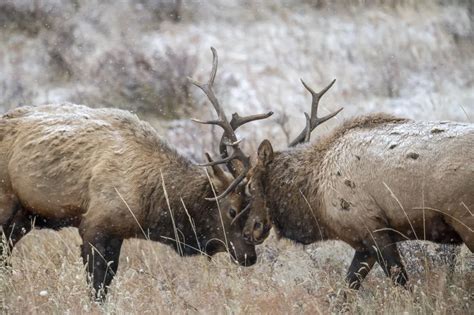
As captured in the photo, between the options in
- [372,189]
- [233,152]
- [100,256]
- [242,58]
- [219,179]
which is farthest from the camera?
[242,58]

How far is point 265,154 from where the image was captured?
305 inches

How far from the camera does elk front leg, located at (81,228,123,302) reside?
722 cm

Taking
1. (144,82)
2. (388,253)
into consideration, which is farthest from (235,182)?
(144,82)

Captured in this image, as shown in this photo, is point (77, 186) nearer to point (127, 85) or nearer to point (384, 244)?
point (384, 244)

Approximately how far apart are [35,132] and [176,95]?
371 inches

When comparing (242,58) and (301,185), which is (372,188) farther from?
(242,58)

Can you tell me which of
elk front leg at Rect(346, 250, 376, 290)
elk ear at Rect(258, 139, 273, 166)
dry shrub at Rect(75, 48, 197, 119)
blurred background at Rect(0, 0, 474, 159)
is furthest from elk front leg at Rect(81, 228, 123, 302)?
dry shrub at Rect(75, 48, 197, 119)

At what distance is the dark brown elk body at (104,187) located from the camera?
24.0ft

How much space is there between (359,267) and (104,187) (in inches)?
83.0

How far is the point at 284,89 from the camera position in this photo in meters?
17.2

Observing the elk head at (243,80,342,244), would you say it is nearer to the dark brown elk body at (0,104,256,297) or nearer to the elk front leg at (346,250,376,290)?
the dark brown elk body at (0,104,256,297)

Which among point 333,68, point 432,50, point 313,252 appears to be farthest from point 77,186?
point 432,50

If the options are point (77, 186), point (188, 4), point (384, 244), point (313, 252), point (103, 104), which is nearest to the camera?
point (384, 244)

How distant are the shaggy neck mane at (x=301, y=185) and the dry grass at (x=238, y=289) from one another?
0.33 metres
